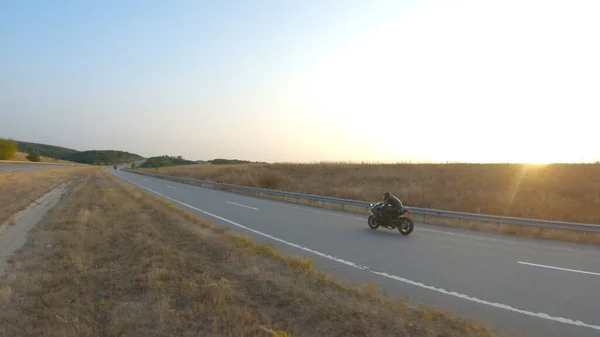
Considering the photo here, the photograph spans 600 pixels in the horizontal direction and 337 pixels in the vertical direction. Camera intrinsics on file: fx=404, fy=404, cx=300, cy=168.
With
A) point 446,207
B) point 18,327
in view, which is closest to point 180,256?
point 18,327

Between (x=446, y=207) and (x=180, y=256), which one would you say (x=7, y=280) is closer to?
(x=180, y=256)

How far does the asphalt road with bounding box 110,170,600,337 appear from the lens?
5727 mm

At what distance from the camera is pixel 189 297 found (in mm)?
5805

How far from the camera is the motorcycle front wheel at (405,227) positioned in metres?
13.1

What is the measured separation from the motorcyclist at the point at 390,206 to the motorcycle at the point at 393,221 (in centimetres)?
10

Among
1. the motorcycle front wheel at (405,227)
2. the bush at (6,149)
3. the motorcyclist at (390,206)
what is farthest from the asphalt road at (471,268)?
the bush at (6,149)

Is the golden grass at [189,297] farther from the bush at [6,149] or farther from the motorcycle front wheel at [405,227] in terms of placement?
the bush at [6,149]

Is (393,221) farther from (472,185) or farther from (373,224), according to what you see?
(472,185)

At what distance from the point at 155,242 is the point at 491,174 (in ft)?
97.6

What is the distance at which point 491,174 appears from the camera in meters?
32.7

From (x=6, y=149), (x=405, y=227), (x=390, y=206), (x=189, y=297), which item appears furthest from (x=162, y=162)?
(x=189, y=297)

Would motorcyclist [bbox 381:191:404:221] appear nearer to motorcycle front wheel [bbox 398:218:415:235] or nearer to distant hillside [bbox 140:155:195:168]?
motorcycle front wheel [bbox 398:218:415:235]

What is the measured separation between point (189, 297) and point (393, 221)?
905 centimetres

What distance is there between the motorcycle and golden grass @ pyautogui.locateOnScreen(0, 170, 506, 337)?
5618mm
